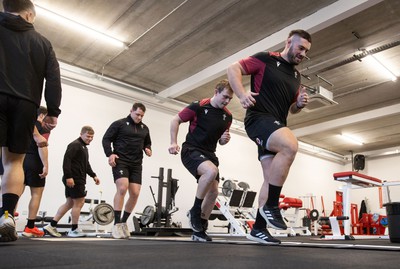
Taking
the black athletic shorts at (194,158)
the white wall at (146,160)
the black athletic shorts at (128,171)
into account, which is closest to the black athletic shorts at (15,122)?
the black athletic shorts at (194,158)

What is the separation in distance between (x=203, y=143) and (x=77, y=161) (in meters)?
2.23

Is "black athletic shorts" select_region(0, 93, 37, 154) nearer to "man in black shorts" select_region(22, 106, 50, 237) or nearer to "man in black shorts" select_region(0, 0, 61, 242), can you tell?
"man in black shorts" select_region(0, 0, 61, 242)

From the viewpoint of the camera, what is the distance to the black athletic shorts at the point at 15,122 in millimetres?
1828

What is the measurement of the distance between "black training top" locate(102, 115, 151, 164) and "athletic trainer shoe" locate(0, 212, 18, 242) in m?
1.89

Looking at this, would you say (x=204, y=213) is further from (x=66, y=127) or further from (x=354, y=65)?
(x=354, y=65)

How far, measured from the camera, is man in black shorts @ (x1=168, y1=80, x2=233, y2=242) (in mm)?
2741

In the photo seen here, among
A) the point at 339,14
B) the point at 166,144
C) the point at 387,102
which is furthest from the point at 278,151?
the point at 387,102

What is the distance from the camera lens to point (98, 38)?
6219 mm

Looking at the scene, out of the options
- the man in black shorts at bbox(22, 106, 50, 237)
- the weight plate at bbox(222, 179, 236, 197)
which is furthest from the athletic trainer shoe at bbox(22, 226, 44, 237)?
the weight plate at bbox(222, 179, 236, 197)

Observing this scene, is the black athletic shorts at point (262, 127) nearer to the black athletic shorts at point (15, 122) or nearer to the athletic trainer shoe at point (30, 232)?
the black athletic shorts at point (15, 122)

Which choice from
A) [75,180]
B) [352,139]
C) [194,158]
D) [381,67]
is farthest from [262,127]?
[352,139]

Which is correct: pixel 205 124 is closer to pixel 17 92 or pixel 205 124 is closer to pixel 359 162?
pixel 17 92

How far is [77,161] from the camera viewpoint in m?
4.46

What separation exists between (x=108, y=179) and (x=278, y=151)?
19.0 ft
